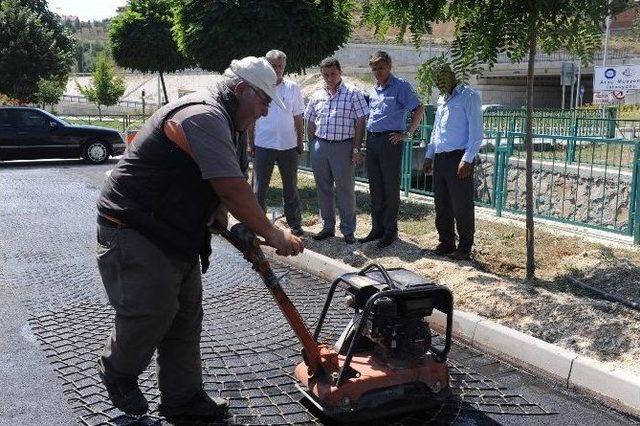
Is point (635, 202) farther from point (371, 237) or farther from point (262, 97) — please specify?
point (262, 97)

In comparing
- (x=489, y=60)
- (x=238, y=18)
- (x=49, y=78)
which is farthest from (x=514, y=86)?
(x=489, y=60)

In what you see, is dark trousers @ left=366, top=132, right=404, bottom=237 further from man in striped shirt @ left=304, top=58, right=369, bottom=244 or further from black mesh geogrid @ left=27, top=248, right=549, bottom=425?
black mesh geogrid @ left=27, top=248, right=549, bottom=425

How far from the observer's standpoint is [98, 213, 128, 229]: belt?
11.0 ft

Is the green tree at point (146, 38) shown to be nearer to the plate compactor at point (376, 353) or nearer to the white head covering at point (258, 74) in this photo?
the white head covering at point (258, 74)

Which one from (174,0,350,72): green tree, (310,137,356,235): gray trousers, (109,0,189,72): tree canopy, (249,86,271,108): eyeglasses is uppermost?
(109,0,189,72): tree canopy

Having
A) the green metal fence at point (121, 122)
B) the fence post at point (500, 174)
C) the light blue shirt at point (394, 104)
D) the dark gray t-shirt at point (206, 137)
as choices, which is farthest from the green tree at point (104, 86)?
the dark gray t-shirt at point (206, 137)

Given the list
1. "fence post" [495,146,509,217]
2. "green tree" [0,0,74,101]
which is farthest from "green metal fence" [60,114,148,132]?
"fence post" [495,146,509,217]

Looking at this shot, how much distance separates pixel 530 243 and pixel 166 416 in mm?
3568

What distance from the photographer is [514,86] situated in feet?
210

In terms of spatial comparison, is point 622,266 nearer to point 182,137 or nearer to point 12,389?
point 182,137

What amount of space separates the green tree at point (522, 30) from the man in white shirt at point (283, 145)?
6.38 ft

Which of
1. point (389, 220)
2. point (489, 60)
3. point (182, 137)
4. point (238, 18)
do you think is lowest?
point (389, 220)

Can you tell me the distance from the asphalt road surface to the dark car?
9778 millimetres

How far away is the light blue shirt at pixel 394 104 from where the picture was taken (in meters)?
7.02
